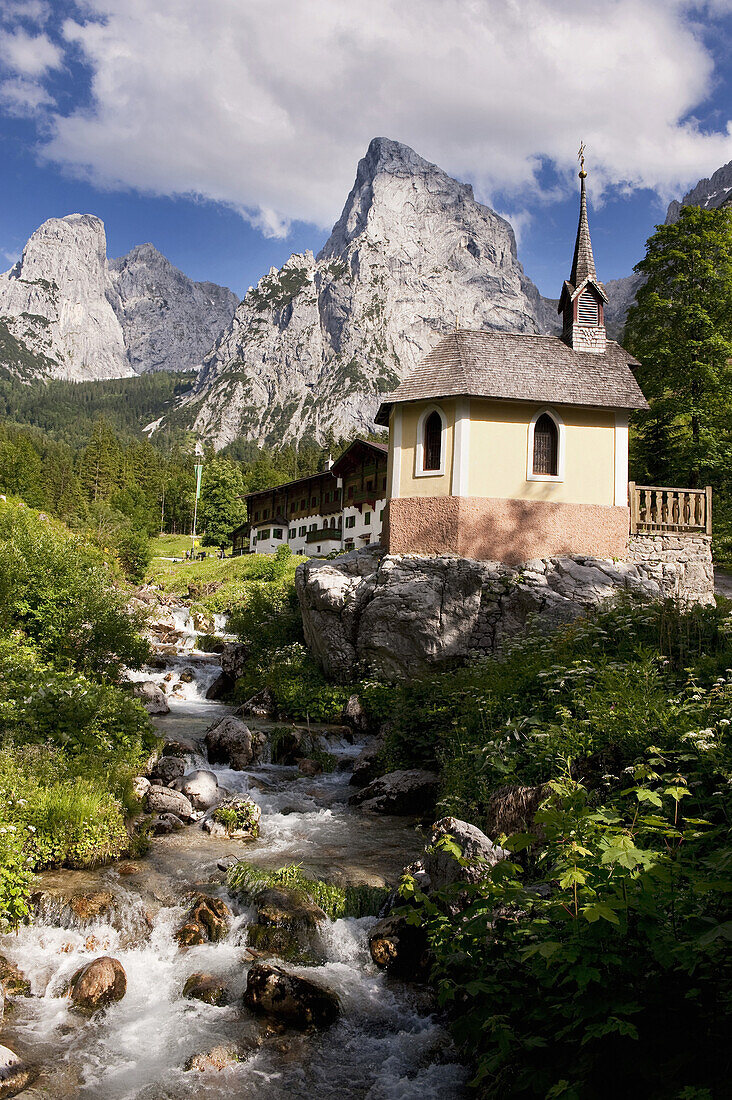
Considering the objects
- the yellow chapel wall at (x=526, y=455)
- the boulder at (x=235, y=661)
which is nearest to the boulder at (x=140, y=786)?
the boulder at (x=235, y=661)

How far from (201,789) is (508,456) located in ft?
47.2

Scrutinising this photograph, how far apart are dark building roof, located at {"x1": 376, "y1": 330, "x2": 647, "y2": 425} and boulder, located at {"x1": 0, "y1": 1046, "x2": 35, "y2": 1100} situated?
19602 millimetres

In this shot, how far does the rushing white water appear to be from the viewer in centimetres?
633

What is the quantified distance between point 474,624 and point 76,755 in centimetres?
1250

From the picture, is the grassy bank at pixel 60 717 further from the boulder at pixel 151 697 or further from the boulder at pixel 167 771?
the boulder at pixel 151 697

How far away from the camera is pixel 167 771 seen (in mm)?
14562

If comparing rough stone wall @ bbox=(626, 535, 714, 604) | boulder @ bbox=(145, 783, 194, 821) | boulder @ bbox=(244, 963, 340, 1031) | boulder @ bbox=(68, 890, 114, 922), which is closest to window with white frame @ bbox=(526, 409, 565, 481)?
rough stone wall @ bbox=(626, 535, 714, 604)

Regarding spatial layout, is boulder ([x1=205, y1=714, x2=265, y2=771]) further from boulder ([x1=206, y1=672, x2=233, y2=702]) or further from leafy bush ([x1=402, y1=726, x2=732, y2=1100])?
leafy bush ([x1=402, y1=726, x2=732, y2=1100])

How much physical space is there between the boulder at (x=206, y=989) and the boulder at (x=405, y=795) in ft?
19.7

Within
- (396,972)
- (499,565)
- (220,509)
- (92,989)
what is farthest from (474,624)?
(220,509)

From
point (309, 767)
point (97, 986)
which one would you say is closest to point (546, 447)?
point (309, 767)

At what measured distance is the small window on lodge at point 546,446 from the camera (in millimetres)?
22984

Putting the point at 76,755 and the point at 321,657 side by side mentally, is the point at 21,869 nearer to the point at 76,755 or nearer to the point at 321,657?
the point at 76,755

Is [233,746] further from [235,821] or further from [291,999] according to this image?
[291,999]
